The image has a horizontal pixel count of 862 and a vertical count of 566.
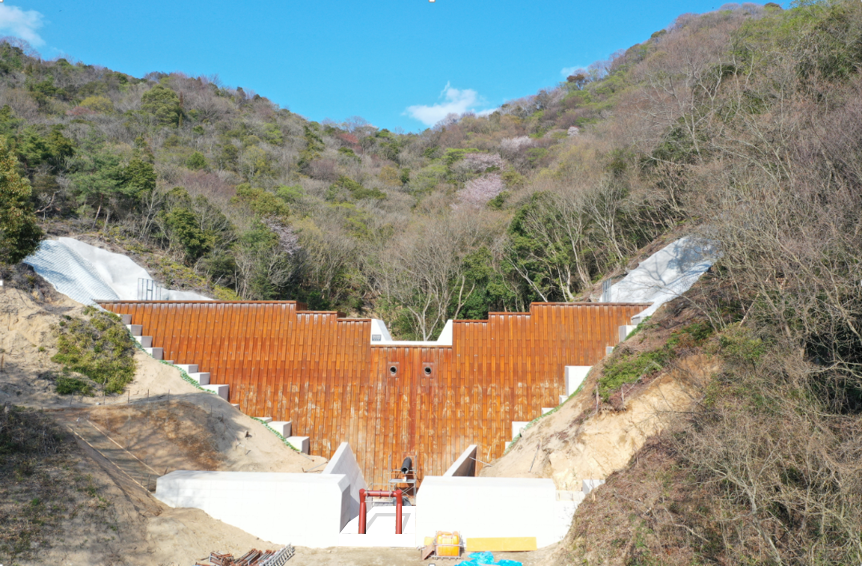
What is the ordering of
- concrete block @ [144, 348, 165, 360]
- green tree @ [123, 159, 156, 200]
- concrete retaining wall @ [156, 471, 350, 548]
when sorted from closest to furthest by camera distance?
concrete retaining wall @ [156, 471, 350, 548], concrete block @ [144, 348, 165, 360], green tree @ [123, 159, 156, 200]

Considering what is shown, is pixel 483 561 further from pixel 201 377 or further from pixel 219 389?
pixel 201 377

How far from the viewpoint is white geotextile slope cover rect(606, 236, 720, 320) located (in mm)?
13180

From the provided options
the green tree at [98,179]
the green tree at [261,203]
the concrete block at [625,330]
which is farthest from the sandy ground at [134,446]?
the green tree at [261,203]

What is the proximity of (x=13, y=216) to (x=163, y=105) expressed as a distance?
36.8 meters

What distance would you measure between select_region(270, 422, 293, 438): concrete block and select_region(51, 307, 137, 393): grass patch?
11.5 feet

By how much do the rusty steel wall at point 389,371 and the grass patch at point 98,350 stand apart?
86 centimetres

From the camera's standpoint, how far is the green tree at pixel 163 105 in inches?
1671

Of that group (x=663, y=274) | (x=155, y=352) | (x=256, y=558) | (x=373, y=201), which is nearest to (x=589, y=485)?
(x=256, y=558)

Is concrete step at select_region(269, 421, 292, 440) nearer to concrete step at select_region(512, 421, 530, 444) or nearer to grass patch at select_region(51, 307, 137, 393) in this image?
grass patch at select_region(51, 307, 137, 393)

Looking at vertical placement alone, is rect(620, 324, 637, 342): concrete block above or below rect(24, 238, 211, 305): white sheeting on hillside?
below

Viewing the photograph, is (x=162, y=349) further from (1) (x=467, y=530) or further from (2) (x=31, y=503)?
(1) (x=467, y=530)

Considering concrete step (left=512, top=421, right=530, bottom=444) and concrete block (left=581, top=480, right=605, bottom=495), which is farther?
concrete step (left=512, top=421, right=530, bottom=444)

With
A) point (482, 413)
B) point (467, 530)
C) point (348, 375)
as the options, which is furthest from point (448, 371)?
point (467, 530)

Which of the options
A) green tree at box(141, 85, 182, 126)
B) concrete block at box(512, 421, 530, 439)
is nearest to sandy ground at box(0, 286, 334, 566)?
concrete block at box(512, 421, 530, 439)
